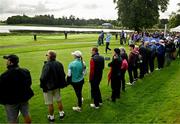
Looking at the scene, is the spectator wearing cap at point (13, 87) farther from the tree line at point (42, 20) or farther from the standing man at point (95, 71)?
the tree line at point (42, 20)

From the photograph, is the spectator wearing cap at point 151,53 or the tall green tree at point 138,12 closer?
the spectator wearing cap at point 151,53

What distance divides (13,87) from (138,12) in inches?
2300

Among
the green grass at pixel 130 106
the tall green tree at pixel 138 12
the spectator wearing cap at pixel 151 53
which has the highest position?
the tall green tree at pixel 138 12

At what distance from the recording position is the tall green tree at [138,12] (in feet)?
213

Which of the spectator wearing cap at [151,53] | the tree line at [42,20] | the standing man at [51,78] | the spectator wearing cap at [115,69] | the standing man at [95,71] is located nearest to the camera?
the standing man at [51,78]

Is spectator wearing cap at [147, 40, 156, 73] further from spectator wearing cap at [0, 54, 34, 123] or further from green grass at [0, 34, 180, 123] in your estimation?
spectator wearing cap at [0, 54, 34, 123]

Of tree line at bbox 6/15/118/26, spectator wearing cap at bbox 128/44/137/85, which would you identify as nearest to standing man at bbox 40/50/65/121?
spectator wearing cap at bbox 128/44/137/85

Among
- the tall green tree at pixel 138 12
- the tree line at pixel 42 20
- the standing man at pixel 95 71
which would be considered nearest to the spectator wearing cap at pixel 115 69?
the standing man at pixel 95 71

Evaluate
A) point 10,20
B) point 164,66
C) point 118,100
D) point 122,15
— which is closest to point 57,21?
point 10,20

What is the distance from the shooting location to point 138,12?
65562 mm

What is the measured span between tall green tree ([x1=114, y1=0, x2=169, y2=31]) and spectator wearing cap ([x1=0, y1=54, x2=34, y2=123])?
5687cm

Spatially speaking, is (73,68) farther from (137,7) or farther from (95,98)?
(137,7)

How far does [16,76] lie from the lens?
352 inches

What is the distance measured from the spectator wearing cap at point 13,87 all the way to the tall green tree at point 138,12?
56.9 m
